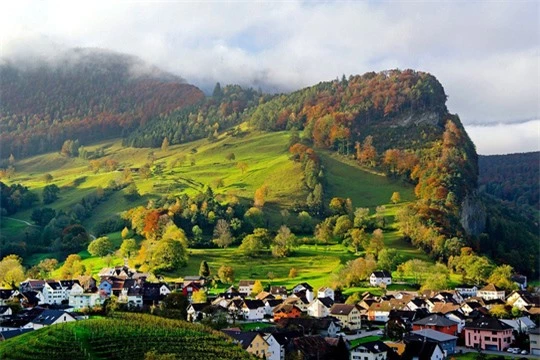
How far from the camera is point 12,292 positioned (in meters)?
63.8

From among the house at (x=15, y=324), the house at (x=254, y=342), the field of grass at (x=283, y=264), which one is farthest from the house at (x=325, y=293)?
the house at (x=15, y=324)

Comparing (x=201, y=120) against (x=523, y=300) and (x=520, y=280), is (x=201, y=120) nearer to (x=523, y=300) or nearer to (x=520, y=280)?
(x=520, y=280)

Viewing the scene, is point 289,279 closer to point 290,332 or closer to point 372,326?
point 372,326

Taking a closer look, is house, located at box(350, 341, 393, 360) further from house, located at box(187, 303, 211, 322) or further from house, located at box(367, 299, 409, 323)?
house, located at box(367, 299, 409, 323)

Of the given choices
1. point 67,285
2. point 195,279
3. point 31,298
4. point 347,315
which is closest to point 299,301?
point 347,315

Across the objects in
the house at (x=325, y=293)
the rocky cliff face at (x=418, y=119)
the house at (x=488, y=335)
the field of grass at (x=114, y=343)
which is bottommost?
the house at (x=488, y=335)

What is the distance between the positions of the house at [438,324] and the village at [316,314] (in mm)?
70

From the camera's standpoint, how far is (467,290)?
68.9 m

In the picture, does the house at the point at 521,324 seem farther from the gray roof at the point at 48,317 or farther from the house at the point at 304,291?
the gray roof at the point at 48,317

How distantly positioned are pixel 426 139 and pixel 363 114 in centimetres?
1895

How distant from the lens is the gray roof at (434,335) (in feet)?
151

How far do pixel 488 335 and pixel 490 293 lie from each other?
19839mm

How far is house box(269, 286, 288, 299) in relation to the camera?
210 ft

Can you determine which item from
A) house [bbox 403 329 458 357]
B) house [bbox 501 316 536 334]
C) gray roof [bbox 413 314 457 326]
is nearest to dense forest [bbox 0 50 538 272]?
house [bbox 501 316 536 334]
